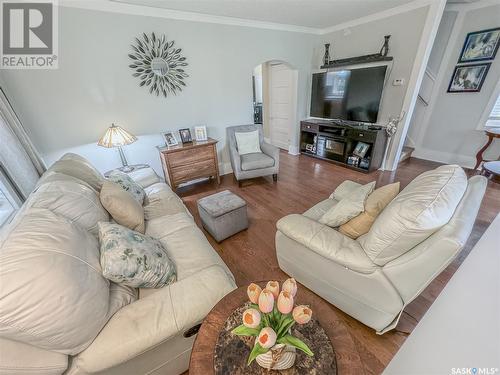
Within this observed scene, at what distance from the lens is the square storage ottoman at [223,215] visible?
1.93m

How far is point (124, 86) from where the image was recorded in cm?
253

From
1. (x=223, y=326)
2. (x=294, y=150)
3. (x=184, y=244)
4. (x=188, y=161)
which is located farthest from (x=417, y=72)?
(x=223, y=326)

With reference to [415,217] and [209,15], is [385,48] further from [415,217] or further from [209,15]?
[415,217]

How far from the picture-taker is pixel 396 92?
123 inches

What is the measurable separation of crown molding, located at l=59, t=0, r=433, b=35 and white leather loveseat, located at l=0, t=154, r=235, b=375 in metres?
2.21

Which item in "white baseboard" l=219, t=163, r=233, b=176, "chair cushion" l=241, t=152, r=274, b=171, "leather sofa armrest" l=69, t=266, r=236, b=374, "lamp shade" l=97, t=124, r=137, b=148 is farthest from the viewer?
"white baseboard" l=219, t=163, r=233, b=176

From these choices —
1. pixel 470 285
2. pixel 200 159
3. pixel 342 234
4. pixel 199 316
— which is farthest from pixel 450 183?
pixel 200 159

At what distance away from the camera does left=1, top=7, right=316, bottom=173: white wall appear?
2.15 metres

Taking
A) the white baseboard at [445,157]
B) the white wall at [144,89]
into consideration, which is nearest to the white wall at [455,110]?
the white baseboard at [445,157]

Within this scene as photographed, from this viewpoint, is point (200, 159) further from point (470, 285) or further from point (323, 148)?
point (470, 285)

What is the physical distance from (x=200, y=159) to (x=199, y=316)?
238 centimetres

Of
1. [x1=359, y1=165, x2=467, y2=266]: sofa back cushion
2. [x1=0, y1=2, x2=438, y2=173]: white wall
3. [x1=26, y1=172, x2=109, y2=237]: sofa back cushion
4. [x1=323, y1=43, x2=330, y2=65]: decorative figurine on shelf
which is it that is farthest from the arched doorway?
[x1=26, y1=172, x2=109, y2=237]: sofa back cushion

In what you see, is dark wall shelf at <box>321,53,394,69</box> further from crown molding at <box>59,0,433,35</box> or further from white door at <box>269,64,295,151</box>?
white door at <box>269,64,295,151</box>

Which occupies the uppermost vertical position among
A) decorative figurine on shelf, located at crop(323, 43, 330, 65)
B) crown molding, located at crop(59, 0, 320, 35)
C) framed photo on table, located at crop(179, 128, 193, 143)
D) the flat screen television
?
crown molding, located at crop(59, 0, 320, 35)
